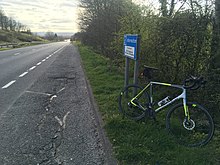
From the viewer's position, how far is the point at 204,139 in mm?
3623

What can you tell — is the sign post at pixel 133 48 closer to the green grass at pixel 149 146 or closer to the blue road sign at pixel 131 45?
the blue road sign at pixel 131 45

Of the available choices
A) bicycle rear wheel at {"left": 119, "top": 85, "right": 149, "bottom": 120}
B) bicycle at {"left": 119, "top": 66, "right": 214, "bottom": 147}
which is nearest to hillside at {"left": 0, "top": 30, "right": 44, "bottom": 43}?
bicycle rear wheel at {"left": 119, "top": 85, "right": 149, "bottom": 120}

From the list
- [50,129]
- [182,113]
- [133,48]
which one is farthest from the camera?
[133,48]

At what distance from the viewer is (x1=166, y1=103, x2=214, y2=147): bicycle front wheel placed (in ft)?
11.6

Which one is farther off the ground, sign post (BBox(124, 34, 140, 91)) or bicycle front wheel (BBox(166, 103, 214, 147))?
sign post (BBox(124, 34, 140, 91))

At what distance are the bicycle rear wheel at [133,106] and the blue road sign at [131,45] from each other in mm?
807

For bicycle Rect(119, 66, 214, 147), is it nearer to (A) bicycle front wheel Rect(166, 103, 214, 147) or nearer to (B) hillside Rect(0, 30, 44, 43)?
(A) bicycle front wheel Rect(166, 103, 214, 147)

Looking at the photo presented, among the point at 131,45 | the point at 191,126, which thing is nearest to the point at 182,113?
the point at 191,126

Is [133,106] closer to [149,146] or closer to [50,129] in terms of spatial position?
[149,146]

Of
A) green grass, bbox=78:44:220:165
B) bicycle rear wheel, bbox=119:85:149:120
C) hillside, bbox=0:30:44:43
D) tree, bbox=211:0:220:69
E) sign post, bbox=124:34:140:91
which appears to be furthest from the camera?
hillside, bbox=0:30:44:43

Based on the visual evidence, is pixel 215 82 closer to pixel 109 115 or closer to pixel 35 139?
pixel 109 115

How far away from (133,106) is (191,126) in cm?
142

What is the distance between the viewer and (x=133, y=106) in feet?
15.9

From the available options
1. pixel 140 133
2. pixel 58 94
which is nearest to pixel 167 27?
pixel 140 133
